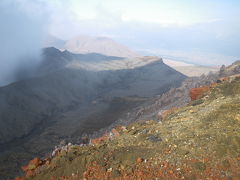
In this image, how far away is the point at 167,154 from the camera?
45.2 feet

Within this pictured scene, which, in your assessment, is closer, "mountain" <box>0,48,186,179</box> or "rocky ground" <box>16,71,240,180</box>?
"rocky ground" <box>16,71,240,180</box>

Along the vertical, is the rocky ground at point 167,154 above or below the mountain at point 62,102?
above

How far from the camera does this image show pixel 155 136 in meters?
16.0

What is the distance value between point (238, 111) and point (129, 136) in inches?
270

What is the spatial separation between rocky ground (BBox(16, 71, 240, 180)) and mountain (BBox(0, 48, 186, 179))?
64.9 ft

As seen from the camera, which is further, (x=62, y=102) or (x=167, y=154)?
(x=62, y=102)

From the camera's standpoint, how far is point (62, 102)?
73312 mm

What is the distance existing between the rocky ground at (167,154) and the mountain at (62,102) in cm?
1978

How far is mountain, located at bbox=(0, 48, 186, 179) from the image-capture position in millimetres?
45728

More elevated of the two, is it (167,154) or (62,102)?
(167,154)

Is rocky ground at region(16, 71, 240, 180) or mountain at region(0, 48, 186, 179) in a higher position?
rocky ground at region(16, 71, 240, 180)

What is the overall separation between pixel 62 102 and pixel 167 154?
6217 centimetres

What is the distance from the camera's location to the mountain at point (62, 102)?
45.7 metres

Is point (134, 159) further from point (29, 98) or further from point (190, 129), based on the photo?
point (29, 98)
